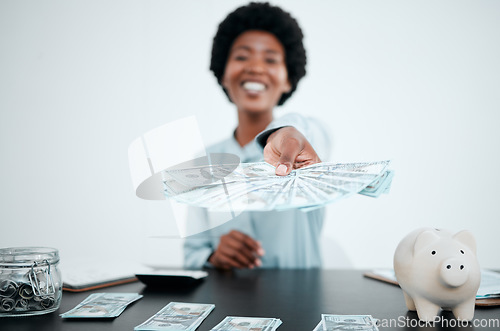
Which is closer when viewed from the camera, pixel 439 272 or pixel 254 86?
pixel 439 272

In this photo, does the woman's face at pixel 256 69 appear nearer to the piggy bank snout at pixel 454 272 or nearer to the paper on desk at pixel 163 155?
the paper on desk at pixel 163 155

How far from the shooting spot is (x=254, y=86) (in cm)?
176

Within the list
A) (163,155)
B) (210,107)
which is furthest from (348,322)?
(210,107)

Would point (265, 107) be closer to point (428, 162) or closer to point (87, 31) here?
point (428, 162)

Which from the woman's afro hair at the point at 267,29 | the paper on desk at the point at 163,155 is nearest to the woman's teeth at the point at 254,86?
the woman's afro hair at the point at 267,29

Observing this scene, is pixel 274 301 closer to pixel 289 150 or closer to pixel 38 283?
pixel 289 150

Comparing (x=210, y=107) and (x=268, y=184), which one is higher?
(x=210, y=107)

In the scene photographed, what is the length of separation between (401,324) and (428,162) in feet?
6.83

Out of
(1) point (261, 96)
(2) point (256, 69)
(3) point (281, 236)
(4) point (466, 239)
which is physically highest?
(2) point (256, 69)

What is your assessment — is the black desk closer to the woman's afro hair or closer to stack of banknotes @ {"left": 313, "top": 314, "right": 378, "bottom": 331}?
stack of banknotes @ {"left": 313, "top": 314, "right": 378, "bottom": 331}

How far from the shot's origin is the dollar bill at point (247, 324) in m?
0.60

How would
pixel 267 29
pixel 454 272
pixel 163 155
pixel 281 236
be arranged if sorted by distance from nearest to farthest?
1. pixel 454 272
2. pixel 163 155
3. pixel 281 236
4. pixel 267 29

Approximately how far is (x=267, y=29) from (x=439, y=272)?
1.41 metres

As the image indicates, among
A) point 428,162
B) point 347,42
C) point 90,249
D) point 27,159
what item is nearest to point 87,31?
point 27,159
